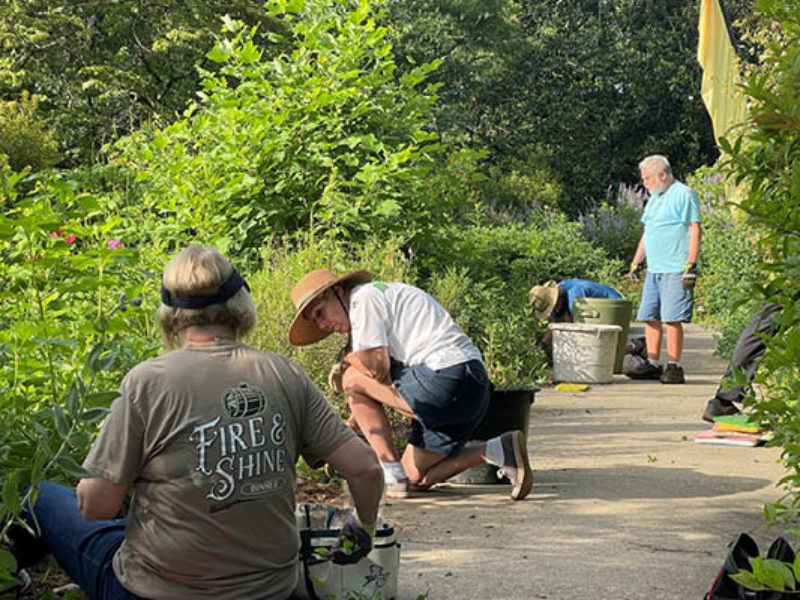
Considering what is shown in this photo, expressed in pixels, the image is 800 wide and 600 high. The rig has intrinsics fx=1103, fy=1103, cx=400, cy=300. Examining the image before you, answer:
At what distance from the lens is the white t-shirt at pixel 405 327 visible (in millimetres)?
5445

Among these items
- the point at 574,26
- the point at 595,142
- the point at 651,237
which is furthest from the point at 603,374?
the point at 574,26

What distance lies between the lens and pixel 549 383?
34.7 feet

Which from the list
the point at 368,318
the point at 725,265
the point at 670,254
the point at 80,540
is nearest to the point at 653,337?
the point at 670,254

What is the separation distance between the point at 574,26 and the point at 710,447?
3249 cm

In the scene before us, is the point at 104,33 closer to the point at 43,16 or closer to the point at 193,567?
the point at 43,16

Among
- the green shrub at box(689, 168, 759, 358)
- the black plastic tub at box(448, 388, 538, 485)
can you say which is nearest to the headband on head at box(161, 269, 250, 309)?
the black plastic tub at box(448, 388, 538, 485)

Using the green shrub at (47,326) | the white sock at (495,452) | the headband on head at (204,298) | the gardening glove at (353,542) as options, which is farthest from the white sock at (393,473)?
the headband on head at (204,298)

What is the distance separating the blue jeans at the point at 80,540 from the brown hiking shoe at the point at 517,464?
98.3 inches

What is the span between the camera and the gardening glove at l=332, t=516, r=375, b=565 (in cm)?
360

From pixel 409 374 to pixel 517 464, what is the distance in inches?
27.9

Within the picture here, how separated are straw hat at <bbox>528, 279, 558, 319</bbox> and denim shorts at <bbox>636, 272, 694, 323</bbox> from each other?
135 cm

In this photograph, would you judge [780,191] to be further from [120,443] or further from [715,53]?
[715,53]

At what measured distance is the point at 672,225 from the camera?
10289mm

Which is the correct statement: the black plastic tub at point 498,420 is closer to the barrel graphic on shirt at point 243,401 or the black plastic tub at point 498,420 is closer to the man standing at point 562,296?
the barrel graphic on shirt at point 243,401
